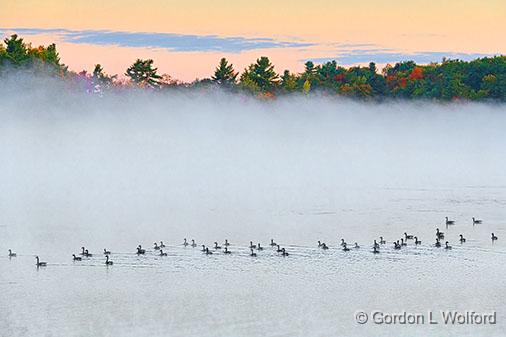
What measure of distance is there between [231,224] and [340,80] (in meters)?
113

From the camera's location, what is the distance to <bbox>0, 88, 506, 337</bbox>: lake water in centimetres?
4162

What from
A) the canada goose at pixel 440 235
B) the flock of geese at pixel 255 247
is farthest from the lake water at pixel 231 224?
the canada goose at pixel 440 235

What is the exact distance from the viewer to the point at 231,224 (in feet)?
220

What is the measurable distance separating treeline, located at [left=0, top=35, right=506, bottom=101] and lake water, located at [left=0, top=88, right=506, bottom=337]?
10.5ft

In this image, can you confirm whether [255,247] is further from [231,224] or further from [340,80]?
[340,80]

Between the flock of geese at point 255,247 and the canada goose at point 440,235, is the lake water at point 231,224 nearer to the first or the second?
the flock of geese at point 255,247

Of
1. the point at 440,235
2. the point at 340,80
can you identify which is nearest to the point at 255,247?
the point at 440,235

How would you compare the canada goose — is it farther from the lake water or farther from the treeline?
the treeline

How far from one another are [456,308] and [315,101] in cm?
13098

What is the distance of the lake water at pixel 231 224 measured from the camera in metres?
41.6

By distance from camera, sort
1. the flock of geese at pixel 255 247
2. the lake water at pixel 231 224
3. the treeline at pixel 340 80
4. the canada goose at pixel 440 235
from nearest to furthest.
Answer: the lake water at pixel 231 224, the flock of geese at pixel 255 247, the canada goose at pixel 440 235, the treeline at pixel 340 80

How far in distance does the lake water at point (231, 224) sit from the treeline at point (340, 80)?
126 inches

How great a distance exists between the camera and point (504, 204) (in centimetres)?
7575

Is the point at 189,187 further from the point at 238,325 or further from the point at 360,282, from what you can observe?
the point at 238,325
